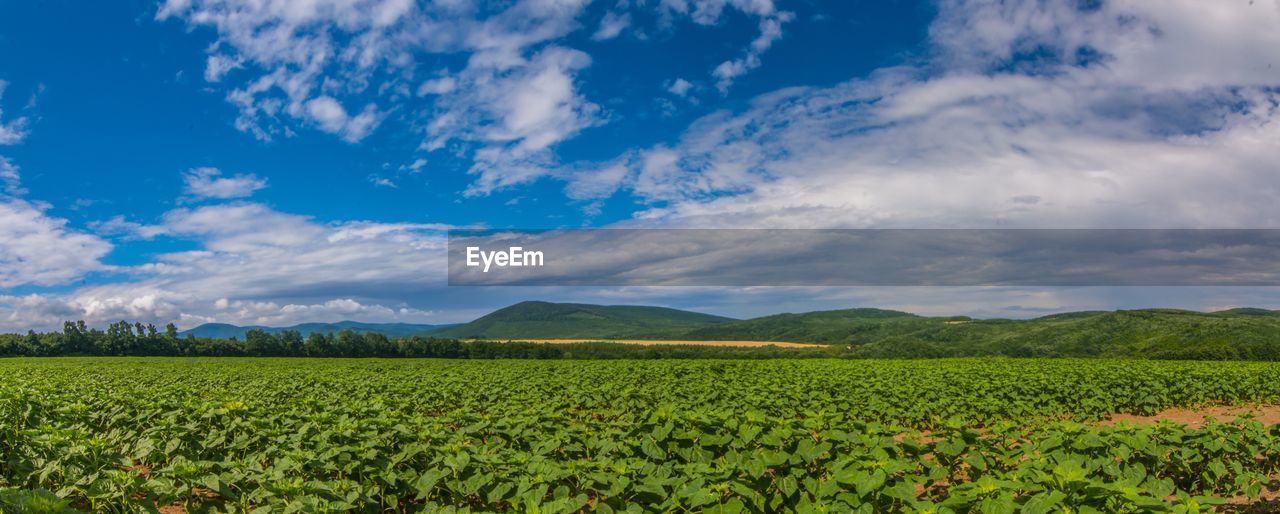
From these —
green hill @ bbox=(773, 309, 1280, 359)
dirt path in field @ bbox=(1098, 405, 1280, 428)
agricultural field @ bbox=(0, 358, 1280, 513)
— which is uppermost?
agricultural field @ bbox=(0, 358, 1280, 513)

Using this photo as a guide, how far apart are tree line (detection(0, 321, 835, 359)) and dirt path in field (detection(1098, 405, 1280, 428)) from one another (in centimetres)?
5370

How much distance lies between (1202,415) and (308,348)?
91099 millimetres

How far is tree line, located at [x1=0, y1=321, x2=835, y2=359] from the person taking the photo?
3191 inches

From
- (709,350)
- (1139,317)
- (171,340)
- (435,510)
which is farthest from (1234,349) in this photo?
(171,340)

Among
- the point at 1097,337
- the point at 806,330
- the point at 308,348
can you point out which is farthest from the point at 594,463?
the point at 806,330

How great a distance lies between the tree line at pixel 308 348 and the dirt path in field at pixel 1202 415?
176 feet

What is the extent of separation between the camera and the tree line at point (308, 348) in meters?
81.1

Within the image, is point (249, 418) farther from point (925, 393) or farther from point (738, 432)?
point (925, 393)

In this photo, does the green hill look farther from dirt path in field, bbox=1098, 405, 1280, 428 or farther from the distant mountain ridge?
dirt path in field, bbox=1098, 405, 1280, 428

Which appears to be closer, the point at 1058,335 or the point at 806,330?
the point at 1058,335

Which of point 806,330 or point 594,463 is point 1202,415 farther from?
point 806,330

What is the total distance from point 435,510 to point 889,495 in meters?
4.25

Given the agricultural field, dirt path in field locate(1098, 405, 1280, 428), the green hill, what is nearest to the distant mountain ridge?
the green hill

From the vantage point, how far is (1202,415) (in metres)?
23.6
